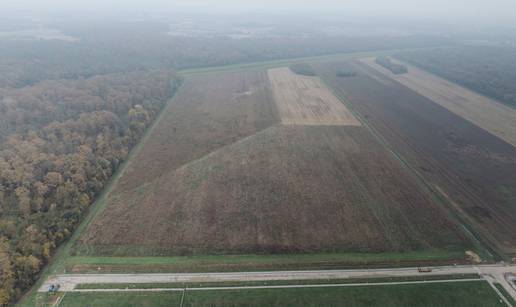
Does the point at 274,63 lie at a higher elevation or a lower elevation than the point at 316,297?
higher

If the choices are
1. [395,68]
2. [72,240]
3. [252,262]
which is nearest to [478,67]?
[395,68]

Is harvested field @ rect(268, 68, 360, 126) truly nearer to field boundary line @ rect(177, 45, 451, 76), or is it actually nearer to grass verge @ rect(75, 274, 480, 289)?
field boundary line @ rect(177, 45, 451, 76)

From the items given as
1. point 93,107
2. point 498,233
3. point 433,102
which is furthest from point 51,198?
point 433,102

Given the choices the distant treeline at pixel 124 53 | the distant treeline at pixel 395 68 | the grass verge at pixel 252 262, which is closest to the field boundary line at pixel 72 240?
the grass verge at pixel 252 262

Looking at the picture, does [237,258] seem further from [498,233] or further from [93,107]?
[93,107]

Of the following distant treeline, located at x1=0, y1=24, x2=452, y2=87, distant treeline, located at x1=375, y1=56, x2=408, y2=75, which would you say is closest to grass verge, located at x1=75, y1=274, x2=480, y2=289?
distant treeline, located at x1=0, y1=24, x2=452, y2=87

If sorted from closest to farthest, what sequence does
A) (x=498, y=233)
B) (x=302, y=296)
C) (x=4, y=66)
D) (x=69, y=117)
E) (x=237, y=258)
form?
(x=302, y=296) < (x=237, y=258) < (x=498, y=233) < (x=69, y=117) < (x=4, y=66)

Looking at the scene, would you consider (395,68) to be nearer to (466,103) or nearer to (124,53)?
(466,103)

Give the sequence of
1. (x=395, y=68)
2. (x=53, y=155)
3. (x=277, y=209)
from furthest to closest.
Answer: (x=395, y=68) < (x=53, y=155) < (x=277, y=209)
